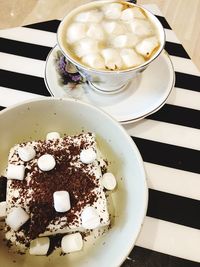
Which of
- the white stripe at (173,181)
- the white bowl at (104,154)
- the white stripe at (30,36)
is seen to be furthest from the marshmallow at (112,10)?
the white stripe at (173,181)

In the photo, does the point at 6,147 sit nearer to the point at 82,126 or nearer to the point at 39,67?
the point at 82,126

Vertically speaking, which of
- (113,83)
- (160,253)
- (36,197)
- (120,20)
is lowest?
(160,253)

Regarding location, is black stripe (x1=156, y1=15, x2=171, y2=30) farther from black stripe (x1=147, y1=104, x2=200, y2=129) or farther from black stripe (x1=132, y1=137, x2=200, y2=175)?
black stripe (x1=132, y1=137, x2=200, y2=175)

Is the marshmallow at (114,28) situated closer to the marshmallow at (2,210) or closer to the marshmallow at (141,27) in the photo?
the marshmallow at (141,27)

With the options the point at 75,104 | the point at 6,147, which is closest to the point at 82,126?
the point at 75,104

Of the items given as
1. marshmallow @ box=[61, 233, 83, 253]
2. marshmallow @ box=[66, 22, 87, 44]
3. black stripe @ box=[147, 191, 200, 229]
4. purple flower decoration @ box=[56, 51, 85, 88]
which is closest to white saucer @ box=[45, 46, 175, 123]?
purple flower decoration @ box=[56, 51, 85, 88]

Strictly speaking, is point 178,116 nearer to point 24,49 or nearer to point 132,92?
point 132,92
